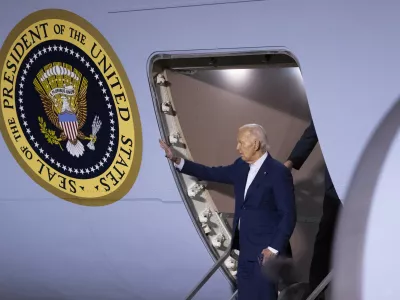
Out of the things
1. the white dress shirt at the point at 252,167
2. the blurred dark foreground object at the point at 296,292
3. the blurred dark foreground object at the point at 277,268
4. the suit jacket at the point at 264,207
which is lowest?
the blurred dark foreground object at the point at 296,292

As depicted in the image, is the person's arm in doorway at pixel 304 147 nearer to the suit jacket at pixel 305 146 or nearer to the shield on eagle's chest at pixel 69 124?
the suit jacket at pixel 305 146

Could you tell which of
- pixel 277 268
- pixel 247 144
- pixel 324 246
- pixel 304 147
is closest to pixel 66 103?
pixel 247 144

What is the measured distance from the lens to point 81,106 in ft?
11.5

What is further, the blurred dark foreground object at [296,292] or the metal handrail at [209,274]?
the blurred dark foreground object at [296,292]

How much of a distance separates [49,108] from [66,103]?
115mm

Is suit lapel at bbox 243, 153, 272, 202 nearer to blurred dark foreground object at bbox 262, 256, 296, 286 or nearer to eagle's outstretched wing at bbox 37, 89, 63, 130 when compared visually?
blurred dark foreground object at bbox 262, 256, 296, 286

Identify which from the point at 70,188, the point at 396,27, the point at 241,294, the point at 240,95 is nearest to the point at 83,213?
the point at 70,188

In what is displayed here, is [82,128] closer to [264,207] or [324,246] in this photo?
[264,207]

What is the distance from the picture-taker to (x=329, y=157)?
2891 mm

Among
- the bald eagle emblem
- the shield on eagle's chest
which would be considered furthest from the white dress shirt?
the shield on eagle's chest

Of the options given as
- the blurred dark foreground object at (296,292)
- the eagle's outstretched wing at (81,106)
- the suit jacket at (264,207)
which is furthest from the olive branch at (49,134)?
the blurred dark foreground object at (296,292)

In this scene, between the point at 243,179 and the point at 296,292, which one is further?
the point at 296,292

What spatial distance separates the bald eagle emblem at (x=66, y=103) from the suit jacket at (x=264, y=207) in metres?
0.55

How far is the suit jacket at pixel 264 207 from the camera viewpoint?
316cm
